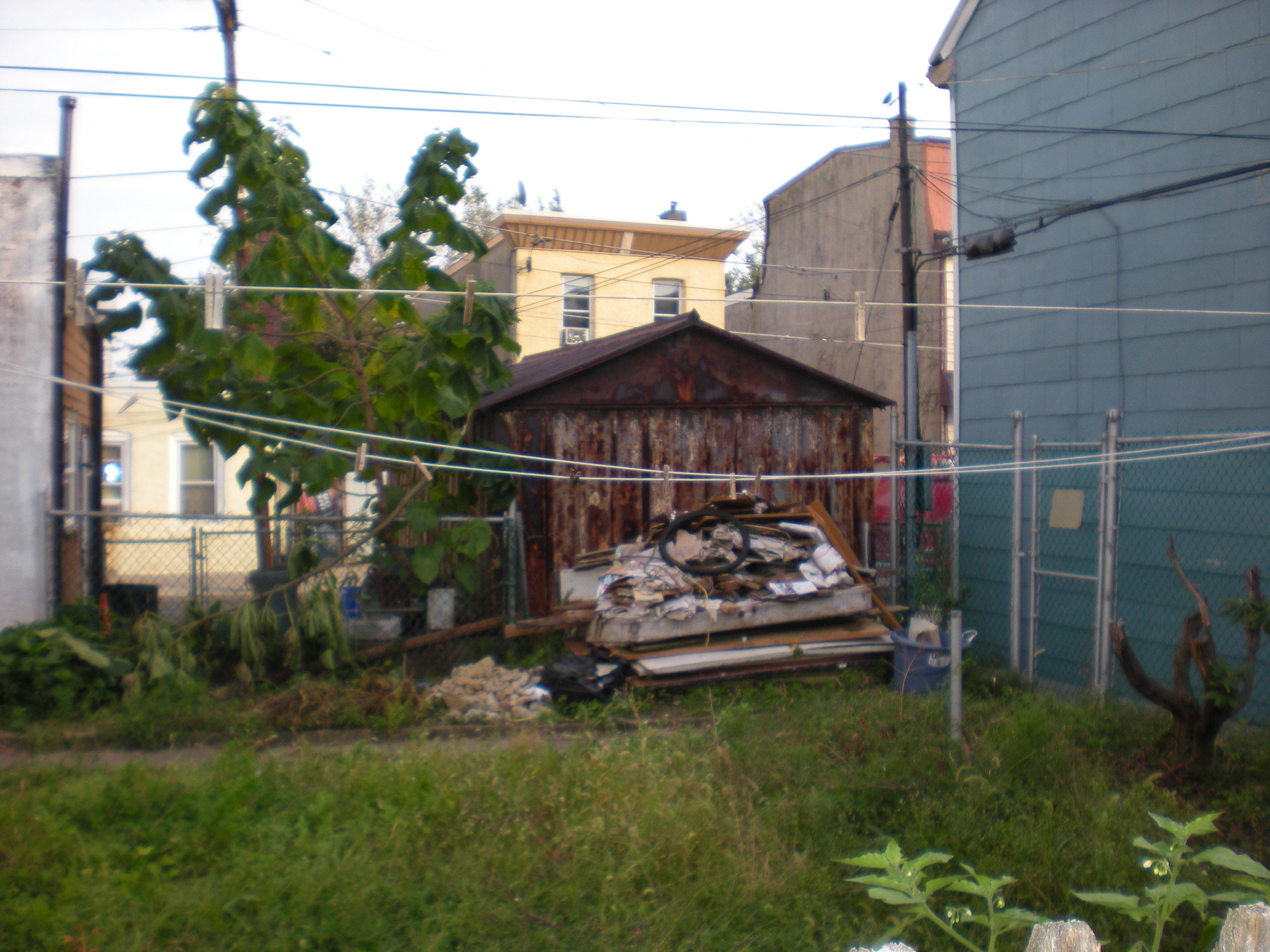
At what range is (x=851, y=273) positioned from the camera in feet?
73.5

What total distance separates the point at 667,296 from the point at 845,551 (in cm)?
1416

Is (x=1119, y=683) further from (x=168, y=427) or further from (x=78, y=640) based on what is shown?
(x=168, y=427)

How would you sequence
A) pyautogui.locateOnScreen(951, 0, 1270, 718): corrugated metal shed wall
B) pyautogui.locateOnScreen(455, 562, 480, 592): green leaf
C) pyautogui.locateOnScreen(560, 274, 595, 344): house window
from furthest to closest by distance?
pyautogui.locateOnScreen(560, 274, 595, 344): house window, pyautogui.locateOnScreen(455, 562, 480, 592): green leaf, pyautogui.locateOnScreen(951, 0, 1270, 718): corrugated metal shed wall

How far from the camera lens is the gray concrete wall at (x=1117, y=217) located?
289 inches

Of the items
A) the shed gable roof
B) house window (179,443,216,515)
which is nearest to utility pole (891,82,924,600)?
the shed gable roof

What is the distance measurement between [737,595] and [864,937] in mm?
4523

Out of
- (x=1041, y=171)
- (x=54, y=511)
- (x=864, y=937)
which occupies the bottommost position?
(x=864, y=937)

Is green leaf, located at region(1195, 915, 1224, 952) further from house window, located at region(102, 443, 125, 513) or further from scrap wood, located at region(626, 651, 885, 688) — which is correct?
house window, located at region(102, 443, 125, 513)

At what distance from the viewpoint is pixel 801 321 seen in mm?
24562

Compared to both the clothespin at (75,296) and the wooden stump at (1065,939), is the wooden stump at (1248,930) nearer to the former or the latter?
the wooden stump at (1065,939)

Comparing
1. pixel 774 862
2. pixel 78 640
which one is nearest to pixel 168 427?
pixel 78 640

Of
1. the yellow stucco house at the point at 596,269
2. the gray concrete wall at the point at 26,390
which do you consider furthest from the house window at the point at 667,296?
the gray concrete wall at the point at 26,390

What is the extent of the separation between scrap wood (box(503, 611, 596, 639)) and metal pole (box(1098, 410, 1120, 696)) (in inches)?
170

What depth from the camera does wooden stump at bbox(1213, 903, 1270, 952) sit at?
165 cm
